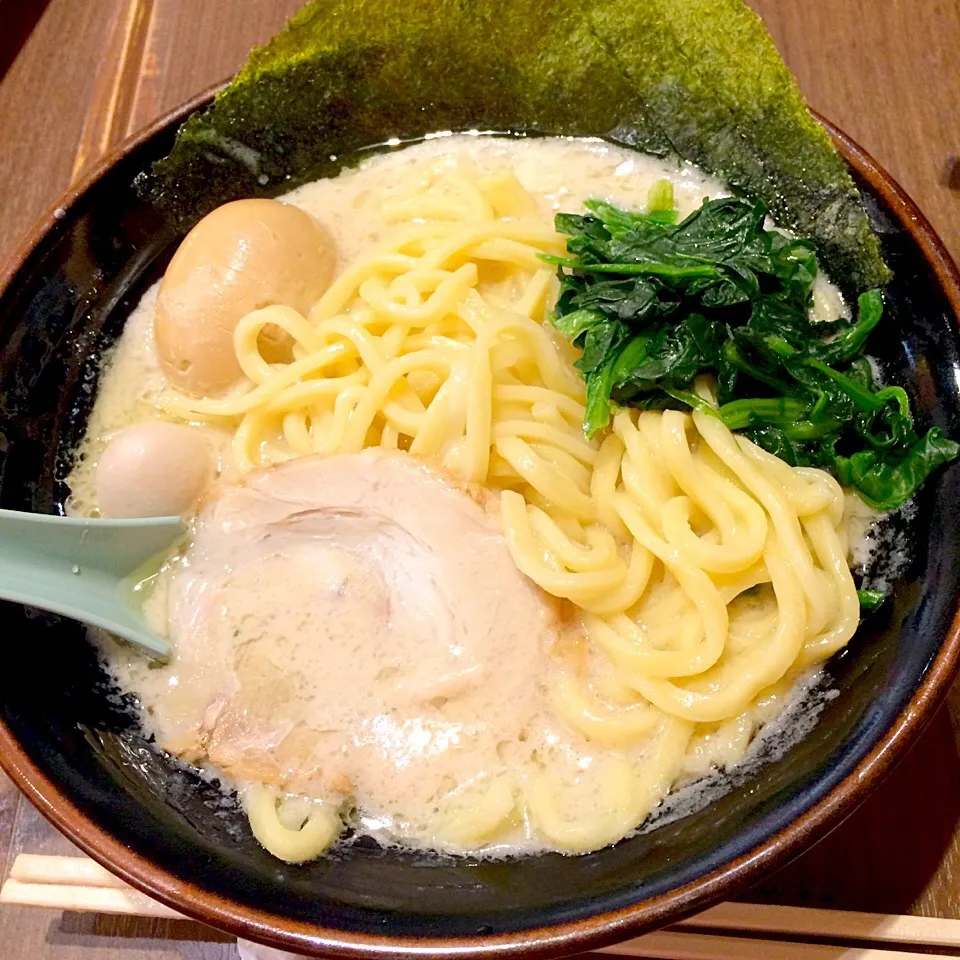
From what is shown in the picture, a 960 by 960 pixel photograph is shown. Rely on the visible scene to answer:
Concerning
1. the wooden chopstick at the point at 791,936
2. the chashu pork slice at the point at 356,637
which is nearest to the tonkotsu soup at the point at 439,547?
the chashu pork slice at the point at 356,637

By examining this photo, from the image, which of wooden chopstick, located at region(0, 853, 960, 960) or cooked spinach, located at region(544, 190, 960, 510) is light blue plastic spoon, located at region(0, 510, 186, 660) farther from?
wooden chopstick, located at region(0, 853, 960, 960)

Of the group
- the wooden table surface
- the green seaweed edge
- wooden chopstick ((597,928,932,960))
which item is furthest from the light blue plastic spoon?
wooden chopstick ((597,928,932,960))

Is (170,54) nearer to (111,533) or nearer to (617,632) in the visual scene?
(111,533)

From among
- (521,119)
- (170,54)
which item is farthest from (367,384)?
(170,54)

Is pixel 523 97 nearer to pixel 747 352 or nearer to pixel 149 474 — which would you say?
pixel 747 352

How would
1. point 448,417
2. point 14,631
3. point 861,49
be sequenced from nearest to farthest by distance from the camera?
1. point 14,631
2. point 448,417
3. point 861,49

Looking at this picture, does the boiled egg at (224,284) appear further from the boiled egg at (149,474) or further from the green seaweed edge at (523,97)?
the green seaweed edge at (523,97)
